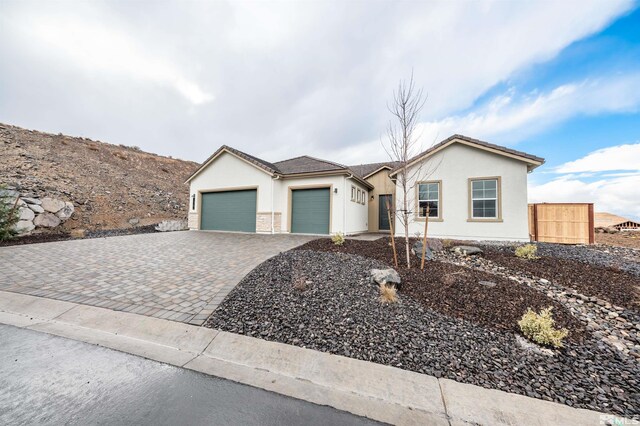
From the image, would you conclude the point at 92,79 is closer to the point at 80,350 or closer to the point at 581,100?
the point at 80,350

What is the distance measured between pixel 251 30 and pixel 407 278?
11.0 m

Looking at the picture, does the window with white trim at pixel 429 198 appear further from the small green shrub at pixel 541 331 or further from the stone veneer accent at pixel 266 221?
the small green shrub at pixel 541 331

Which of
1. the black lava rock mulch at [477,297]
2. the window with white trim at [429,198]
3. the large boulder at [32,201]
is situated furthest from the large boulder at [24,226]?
the window with white trim at [429,198]

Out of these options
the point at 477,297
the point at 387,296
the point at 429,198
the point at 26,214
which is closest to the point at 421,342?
the point at 387,296

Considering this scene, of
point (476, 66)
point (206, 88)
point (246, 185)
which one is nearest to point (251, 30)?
point (206, 88)

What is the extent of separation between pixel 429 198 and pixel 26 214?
18909mm

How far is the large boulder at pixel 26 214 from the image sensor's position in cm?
1037

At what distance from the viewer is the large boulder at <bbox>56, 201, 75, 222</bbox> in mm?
12258

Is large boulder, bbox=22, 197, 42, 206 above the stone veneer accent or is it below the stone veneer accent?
above

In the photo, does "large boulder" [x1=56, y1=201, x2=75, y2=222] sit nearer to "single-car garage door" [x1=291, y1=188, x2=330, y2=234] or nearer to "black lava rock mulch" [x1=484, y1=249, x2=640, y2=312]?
"single-car garage door" [x1=291, y1=188, x2=330, y2=234]

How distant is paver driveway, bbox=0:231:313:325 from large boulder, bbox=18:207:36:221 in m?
3.68

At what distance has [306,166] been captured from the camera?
1397 cm

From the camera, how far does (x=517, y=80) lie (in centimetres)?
861

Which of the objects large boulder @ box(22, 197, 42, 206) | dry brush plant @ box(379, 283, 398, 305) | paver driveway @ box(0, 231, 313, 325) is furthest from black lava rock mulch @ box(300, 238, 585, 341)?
large boulder @ box(22, 197, 42, 206)
